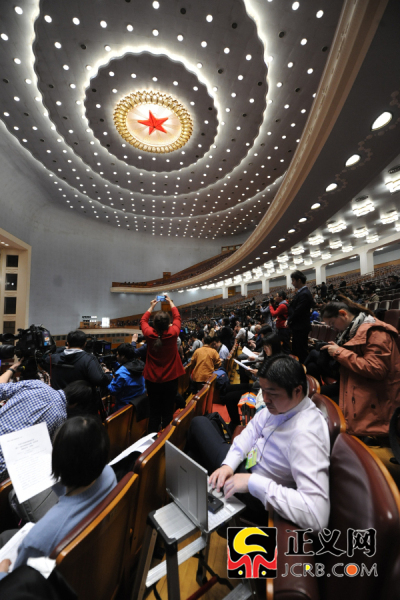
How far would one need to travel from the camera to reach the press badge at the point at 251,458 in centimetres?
118

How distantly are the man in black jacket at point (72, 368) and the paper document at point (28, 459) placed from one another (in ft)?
3.08

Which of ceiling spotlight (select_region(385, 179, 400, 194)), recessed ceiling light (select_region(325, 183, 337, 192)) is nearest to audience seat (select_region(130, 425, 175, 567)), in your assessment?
recessed ceiling light (select_region(325, 183, 337, 192))

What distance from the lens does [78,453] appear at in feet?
3.04

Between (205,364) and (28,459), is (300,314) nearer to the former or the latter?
(205,364)

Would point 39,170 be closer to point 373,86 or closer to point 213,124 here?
point 213,124

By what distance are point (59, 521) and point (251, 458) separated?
2.68ft

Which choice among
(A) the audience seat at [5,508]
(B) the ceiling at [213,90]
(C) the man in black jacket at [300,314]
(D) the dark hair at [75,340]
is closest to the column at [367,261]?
(B) the ceiling at [213,90]

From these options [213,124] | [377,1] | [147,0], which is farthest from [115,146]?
[377,1]

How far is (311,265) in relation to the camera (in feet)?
59.8

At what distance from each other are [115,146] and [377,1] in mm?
12301

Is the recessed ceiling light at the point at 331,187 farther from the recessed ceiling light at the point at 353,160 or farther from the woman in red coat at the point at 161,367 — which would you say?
the woman in red coat at the point at 161,367

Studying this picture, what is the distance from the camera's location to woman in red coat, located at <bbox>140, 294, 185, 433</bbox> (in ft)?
7.75

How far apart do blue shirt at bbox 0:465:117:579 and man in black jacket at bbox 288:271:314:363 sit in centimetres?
301

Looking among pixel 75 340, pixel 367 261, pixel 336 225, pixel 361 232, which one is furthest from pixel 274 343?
pixel 367 261
